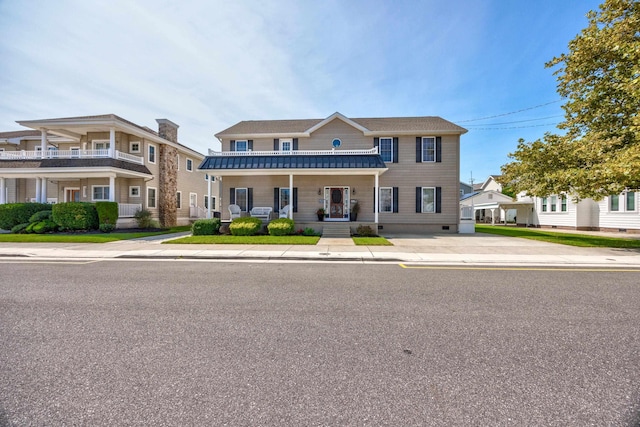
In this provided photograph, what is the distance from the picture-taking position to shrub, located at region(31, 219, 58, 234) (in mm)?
16594

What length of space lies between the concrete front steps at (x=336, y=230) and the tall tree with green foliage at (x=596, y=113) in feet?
32.5

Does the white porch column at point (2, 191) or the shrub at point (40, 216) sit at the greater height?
the white porch column at point (2, 191)

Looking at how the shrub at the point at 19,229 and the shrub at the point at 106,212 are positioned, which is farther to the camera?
Answer: the shrub at the point at 106,212

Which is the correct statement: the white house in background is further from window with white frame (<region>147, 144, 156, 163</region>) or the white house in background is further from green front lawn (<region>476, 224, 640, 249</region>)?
window with white frame (<region>147, 144, 156, 163</region>)

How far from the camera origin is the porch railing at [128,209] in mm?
19656

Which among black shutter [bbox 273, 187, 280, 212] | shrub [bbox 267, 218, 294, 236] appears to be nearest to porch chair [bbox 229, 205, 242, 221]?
black shutter [bbox 273, 187, 280, 212]

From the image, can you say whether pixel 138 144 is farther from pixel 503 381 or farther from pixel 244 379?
pixel 503 381

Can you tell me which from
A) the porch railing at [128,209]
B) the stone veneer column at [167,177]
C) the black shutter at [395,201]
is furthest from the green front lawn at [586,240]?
the porch railing at [128,209]

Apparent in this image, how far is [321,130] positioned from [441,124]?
8.57m

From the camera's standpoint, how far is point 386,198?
19734 mm

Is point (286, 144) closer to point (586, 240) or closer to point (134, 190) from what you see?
point (134, 190)

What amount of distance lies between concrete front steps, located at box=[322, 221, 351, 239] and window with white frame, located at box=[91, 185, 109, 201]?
1668 cm

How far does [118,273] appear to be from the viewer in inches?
295

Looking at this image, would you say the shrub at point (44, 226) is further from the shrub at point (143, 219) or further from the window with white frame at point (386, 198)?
the window with white frame at point (386, 198)
